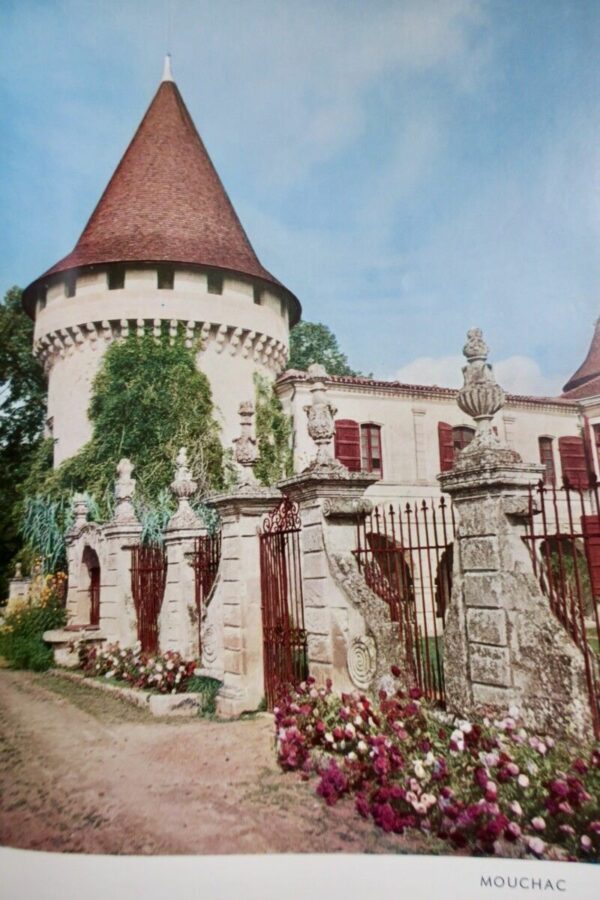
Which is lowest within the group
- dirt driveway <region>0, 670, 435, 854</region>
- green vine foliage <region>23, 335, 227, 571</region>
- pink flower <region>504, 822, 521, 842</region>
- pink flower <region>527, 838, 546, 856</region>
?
dirt driveway <region>0, 670, 435, 854</region>

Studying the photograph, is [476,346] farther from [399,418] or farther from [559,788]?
[399,418]

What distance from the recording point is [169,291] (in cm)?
1116

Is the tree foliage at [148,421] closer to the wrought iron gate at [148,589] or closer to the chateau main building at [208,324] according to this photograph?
the chateau main building at [208,324]

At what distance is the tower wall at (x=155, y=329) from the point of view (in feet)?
30.2

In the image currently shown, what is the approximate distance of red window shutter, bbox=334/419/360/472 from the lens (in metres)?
13.6

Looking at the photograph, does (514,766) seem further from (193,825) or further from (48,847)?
(48,847)

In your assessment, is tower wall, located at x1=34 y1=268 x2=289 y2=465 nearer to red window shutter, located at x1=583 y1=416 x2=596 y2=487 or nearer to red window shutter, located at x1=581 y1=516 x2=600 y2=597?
red window shutter, located at x1=583 y1=416 x2=596 y2=487

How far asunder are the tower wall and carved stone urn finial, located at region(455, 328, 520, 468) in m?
5.65

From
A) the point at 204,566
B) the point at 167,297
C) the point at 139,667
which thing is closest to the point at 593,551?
the point at 204,566

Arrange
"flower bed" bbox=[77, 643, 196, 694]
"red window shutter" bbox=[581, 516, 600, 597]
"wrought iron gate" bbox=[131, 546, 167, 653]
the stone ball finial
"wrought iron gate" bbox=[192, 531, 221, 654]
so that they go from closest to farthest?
"red window shutter" bbox=[581, 516, 600, 597], the stone ball finial, "flower bed" bbox=[77, 643, 196, 694], "wrought iron gate" bbox=[192, 531, 221, 654], "wrought iron gate" bbox=[131, 546, 167, 653]

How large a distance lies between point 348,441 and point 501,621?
10.5 metres

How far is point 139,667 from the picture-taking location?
7203 mm

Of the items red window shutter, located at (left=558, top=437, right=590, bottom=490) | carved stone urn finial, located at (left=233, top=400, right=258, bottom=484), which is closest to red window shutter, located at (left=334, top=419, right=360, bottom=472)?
red window shutter, located at (left=558, top=437, right=590, bottom=490)

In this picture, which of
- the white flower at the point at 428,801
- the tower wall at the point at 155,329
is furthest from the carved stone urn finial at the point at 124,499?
the white flower at the point at 428,801
